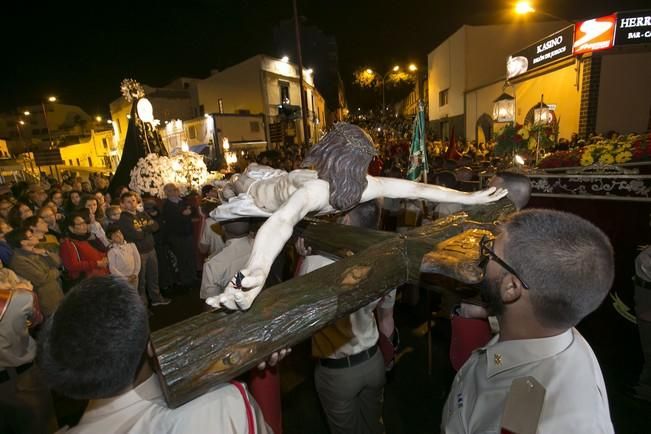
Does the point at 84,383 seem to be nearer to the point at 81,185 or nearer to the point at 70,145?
the point at 81,185

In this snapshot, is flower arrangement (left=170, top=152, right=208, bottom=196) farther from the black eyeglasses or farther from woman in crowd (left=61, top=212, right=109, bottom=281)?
the black eyeglasses

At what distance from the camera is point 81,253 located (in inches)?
178

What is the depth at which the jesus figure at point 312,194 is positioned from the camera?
4.65 feet

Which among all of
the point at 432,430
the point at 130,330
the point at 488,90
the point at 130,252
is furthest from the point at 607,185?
the point at 488,90

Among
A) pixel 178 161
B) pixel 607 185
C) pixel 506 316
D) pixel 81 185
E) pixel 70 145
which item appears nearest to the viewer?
pixel 506 316

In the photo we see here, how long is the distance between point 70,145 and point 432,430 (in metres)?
52.5

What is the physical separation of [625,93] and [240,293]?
575 inches

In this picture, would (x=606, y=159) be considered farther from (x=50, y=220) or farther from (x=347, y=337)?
(x=50, y=220)

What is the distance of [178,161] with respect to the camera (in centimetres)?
891

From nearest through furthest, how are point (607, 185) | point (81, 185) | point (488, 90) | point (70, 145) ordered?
point (607, 185) < point (81, 185) < point (488, 90) < point (70, 145)

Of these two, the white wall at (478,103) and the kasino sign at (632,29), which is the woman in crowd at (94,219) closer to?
the kasino sign at (632,29)

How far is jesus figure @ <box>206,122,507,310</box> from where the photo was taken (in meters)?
1.42

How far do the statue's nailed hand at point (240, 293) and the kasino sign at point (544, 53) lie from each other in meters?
14.5

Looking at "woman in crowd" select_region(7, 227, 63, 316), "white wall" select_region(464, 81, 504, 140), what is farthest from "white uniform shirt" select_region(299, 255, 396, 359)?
"white wall" select_region(464, 81, 504, 140)
